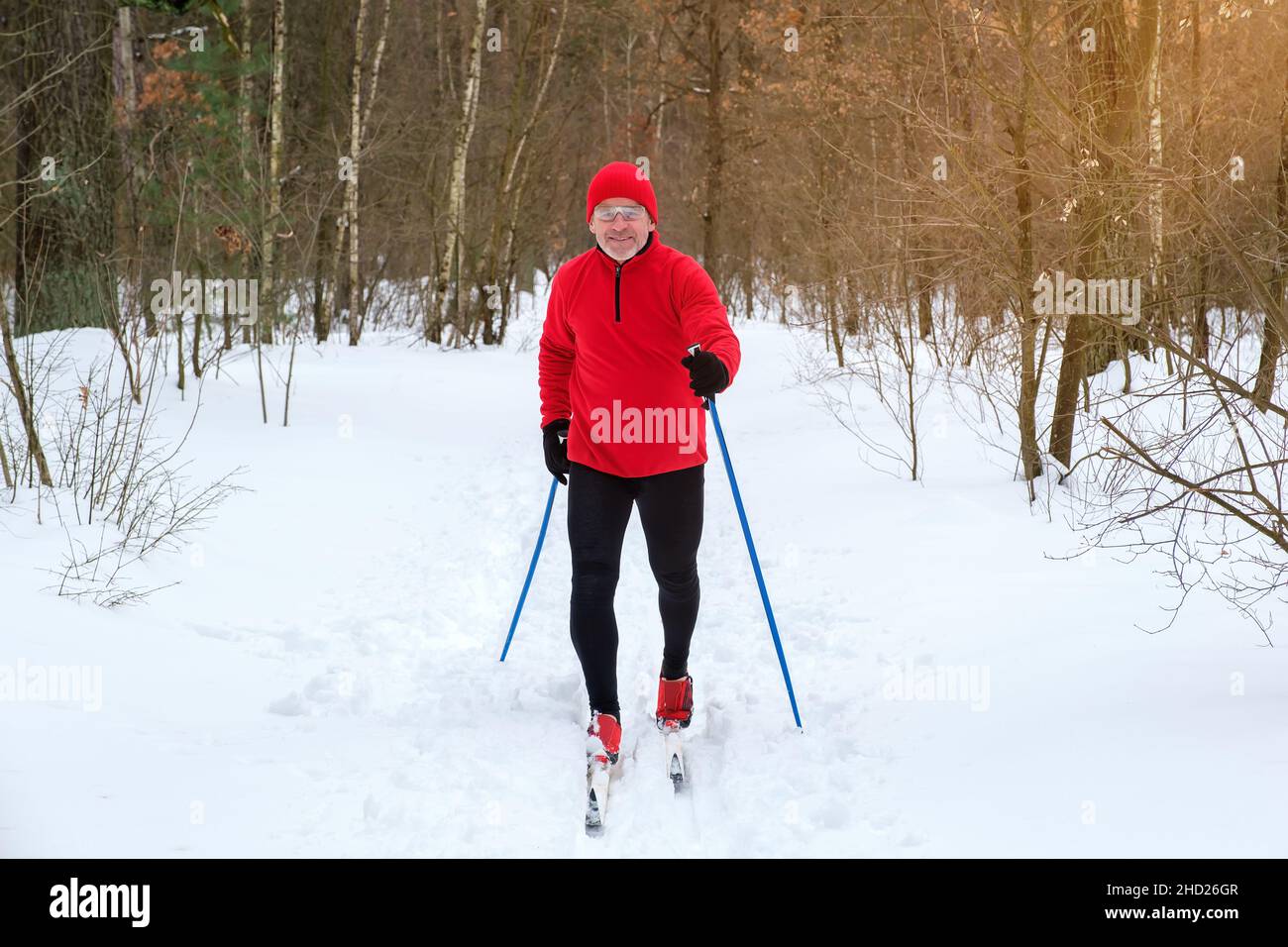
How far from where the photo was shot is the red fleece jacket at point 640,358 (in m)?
3.12

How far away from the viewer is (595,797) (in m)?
2.88

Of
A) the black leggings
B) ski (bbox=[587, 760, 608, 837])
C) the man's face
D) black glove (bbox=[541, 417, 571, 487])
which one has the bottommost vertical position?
ski (bbox=[587, 760, 608, 837])

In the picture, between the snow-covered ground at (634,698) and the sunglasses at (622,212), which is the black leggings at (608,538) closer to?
the snow-covered ground at (634,698)

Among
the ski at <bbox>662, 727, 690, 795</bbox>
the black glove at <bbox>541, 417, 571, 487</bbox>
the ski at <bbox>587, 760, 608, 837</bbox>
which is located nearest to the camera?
the ski at <bbox>587, 760, 608, 837</bbox>

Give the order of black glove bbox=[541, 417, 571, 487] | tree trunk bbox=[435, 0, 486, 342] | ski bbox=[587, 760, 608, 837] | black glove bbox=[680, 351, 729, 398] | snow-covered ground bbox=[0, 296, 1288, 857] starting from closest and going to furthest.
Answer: snow-covered ground bbox=[0, 296, 1288, 857]
ski bbox=[587, 760, 608, 837]
black glove bbox=[680, 351, 729, 398]
black glove bbox=[541, 417, 571, 487]
tree trunk bbox=[435, 0, 486, 342]

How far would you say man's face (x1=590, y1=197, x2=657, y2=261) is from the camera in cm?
313

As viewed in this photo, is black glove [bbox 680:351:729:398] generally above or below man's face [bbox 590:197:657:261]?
below

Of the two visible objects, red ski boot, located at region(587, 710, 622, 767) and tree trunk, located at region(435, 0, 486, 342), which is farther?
tree trunk, located at region(435, 0, 486, 342)

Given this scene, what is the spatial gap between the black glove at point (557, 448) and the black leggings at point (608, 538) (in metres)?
0.08

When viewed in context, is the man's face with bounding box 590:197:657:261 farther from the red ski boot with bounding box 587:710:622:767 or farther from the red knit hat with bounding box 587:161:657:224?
the red ski boot with bounding box 587:710:622:767

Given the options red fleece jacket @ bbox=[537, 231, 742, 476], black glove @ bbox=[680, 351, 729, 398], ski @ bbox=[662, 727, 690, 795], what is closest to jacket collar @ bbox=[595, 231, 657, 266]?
red fleece jacket @ bbox=[537, 231, 742, 476]

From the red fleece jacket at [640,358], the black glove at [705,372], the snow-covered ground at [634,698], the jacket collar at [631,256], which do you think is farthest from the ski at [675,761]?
the jacket collar at [631,256]
